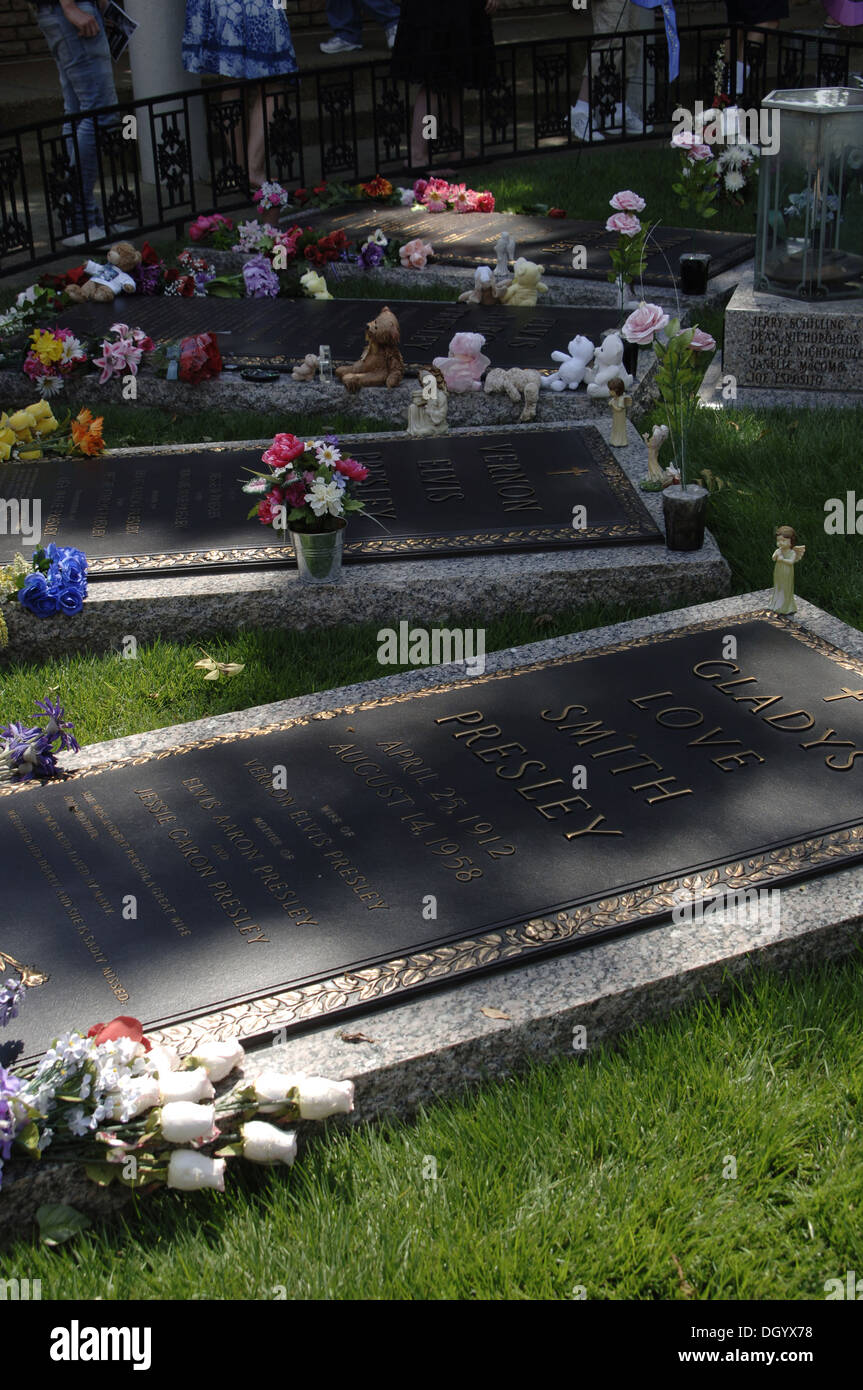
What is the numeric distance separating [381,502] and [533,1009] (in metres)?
3.02

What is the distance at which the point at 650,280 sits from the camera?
8.62 meters

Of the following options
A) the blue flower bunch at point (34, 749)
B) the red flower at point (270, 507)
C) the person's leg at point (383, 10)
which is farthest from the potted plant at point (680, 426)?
the person's leg at point (383, 10)

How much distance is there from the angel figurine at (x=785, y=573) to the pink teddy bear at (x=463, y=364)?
2.49m

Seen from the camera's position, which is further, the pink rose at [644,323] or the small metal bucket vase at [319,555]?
the pink rose at [644,323]

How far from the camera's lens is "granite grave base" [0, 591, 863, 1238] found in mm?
3145

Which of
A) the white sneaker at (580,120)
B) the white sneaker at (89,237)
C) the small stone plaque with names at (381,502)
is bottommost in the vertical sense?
the small stone plaque with names at (381,502)

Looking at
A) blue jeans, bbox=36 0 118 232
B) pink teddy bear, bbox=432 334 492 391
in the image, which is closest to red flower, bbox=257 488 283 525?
pink teddy bear, bbox=432 334 492 391

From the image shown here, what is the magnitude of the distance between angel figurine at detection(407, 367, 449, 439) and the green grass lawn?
3.78 m

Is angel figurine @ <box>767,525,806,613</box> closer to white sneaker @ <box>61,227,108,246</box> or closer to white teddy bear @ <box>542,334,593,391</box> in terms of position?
white teddy bear @ <box>542,334,593,391</box>

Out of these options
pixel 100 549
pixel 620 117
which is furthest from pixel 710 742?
pixel 620 117

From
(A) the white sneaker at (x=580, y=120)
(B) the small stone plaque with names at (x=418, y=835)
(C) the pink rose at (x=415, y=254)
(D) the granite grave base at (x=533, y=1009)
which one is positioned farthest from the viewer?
(A) the white sneaker at (x=580, y=120)

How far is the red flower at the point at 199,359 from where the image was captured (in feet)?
24.0

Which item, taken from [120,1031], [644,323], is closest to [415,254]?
[644,323]
